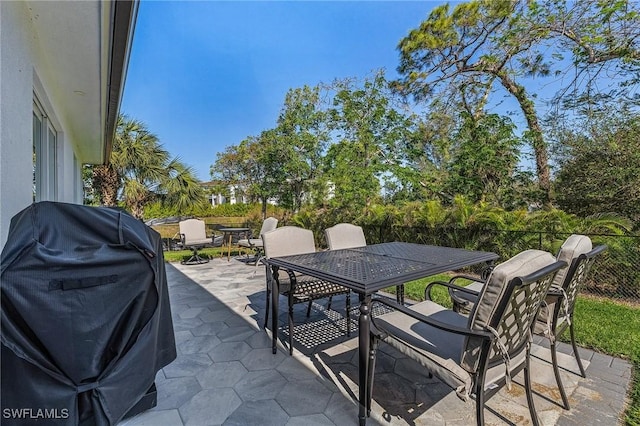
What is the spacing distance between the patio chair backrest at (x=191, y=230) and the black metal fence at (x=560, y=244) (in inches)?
194

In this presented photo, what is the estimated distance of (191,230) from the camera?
793 centimetres

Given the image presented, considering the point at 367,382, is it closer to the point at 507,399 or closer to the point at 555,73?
the point at 507,399

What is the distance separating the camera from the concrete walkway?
6.54 feet

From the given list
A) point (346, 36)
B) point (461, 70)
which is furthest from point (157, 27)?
point (461, 70)

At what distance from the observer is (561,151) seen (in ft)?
21.4

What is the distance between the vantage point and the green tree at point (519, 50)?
5496 millimetres

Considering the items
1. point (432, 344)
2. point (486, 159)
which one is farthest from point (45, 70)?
point (486, 159)

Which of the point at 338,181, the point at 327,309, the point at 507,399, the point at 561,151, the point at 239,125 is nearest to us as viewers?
the point at 507,399

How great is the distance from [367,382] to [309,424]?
1.43ft

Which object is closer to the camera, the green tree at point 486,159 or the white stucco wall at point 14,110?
the white stucco wall at point 14,110

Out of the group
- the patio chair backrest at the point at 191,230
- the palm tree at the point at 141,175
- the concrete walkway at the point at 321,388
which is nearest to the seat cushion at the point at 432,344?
the concrete walkway at the point at 321,388

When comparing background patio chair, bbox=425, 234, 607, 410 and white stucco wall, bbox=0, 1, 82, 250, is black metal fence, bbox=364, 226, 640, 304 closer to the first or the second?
background patio chair, bbox=425, 234, 607, 410

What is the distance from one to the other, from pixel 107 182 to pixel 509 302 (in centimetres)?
1126

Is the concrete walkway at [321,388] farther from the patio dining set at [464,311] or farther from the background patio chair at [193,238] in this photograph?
the background patio chair at [193,238]
